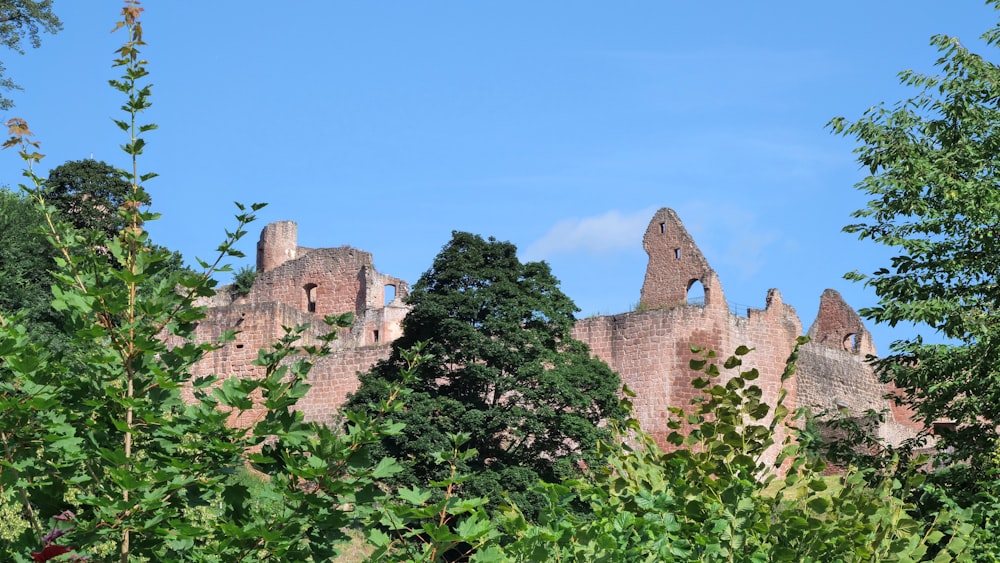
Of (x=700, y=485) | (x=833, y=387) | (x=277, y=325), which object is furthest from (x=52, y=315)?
(x=700, y=485)

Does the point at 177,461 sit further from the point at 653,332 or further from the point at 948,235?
the point at 653,332

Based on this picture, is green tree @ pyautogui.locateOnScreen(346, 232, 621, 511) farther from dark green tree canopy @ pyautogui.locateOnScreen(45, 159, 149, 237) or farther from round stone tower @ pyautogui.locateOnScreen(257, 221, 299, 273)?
round stone tower @ pyautogui.locateOnScreen(257, 221, 299, 273)

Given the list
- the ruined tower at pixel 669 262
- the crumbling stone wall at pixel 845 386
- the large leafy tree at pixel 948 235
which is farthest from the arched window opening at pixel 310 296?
the large leafy tree at pixel 948 235

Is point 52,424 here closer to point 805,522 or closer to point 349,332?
point 805,522

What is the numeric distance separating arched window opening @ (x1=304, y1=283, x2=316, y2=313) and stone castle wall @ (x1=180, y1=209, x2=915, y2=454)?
0.10ft

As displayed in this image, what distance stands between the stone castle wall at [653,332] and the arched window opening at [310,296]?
0.03 m

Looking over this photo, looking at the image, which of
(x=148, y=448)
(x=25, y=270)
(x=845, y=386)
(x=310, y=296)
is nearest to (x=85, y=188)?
(x=25, y=270)

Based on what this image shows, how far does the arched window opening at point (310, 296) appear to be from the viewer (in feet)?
141

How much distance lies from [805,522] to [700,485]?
32.7 inches

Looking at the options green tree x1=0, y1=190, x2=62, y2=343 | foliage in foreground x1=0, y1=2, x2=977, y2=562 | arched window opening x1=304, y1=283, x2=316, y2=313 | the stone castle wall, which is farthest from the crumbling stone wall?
foliage in foreground x1=0, y1=2, x2=977, y2=562

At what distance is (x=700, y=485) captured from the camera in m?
7.23

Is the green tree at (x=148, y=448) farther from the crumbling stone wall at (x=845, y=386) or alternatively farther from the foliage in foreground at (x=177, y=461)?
the crumbling stone wall at (x=845, y=386)

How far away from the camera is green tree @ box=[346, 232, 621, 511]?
69.9 feet

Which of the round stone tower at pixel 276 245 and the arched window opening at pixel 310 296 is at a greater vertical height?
the round stone tower at pixel 276 245
